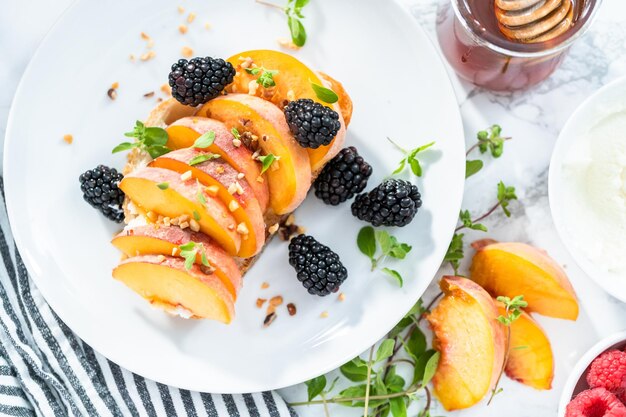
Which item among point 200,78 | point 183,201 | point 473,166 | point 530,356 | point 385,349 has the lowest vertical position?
point 530,356

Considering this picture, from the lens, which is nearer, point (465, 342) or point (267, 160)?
point (267, 160)

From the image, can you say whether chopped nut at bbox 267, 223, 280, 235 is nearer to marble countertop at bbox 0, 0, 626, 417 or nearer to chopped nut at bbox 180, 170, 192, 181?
chopped nut at bbox 180, 170, 192, 181

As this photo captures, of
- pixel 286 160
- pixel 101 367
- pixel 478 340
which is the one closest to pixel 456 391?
pixel 478 340

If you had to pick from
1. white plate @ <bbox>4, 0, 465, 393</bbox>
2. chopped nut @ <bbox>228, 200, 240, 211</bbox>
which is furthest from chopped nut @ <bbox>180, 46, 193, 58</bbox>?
chopped nut @ <bbox>228, 200, 240, 211</bbox>

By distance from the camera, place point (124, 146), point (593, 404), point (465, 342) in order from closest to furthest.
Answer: point (124, 146), point (593, 404), point (465, 342)

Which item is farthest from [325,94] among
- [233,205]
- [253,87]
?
[233,205]

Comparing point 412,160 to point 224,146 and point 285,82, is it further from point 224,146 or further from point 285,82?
point 224,146

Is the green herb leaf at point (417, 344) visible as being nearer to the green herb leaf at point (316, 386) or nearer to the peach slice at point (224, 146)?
the green herb leaf at point (316, 386)

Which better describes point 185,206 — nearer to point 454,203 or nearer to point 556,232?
point 454,203

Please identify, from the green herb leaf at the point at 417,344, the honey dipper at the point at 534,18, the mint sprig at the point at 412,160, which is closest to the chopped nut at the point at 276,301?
the green herb leaf at the point at 417,344
